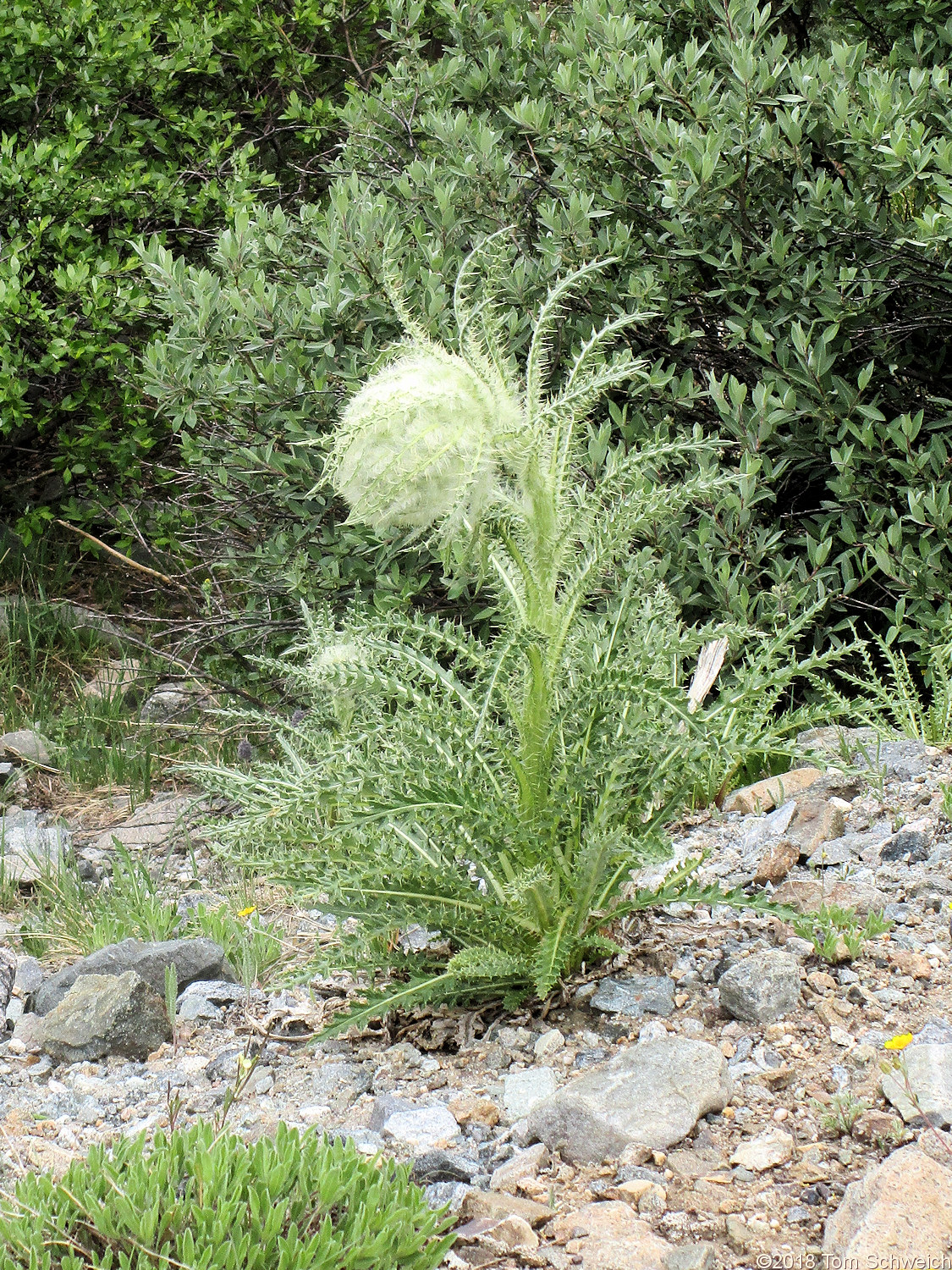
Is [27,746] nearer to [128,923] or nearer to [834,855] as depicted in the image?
[128,923]

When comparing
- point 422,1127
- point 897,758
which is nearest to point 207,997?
point 422,1127

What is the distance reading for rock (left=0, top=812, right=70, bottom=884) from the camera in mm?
3893

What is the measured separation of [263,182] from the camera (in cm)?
581

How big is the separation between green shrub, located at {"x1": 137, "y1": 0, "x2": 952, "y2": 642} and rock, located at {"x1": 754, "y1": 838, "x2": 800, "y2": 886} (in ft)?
3.29

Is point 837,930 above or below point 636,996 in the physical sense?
above

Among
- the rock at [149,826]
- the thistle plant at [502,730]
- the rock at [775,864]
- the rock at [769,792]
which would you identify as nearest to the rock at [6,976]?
the thistle plant at [502,730]

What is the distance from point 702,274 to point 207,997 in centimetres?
277

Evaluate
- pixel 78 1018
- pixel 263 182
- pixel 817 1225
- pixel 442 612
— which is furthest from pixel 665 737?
pixel 263 182

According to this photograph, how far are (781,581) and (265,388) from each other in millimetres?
1886

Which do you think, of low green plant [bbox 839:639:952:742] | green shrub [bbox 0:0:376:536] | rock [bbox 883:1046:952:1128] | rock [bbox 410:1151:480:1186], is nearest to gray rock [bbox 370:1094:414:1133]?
rock [bbox 410:1151:480:1186]

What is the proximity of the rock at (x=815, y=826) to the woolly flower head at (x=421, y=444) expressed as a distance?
134 cm

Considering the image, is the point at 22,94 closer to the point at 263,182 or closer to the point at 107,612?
the point at 263,182

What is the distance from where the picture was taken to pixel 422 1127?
1.99m

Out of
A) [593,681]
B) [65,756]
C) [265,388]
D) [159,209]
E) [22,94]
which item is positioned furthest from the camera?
[159,209]
